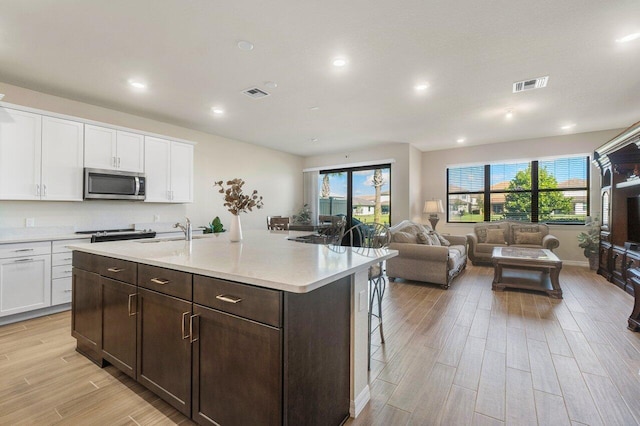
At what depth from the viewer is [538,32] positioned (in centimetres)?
251

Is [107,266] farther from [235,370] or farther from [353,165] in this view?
[353,165]

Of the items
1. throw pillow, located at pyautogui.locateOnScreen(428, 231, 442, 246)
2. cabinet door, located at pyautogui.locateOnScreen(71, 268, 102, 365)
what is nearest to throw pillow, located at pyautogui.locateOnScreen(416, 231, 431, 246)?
throw pillow, located at pyautogui.locateOnScreen(428, 231, 442, 246)

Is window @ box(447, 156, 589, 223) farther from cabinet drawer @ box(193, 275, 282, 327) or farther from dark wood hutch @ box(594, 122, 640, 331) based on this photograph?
cabinet drawer @ box(193, 275, 282, 327)

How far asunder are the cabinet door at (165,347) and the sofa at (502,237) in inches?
237

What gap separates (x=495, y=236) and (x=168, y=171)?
21.7 ft

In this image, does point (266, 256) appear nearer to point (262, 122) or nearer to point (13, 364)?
point (13, 364)

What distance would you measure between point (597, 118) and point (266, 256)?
6.19 meters

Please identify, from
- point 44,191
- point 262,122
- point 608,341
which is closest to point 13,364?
point 44,191

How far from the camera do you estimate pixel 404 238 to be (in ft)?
15.5

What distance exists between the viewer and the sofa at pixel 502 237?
585 cm

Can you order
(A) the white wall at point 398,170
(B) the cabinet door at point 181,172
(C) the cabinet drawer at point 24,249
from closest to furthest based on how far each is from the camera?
(C) the cabinet drawer at point 24,249, (B) the cabinet door at point 181,172, (A) the white wall at point 398,170

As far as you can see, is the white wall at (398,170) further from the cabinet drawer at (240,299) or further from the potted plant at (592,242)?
the cabinet drawer at (240,299)

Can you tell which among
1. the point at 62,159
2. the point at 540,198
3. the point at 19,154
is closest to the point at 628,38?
the point at 540,198

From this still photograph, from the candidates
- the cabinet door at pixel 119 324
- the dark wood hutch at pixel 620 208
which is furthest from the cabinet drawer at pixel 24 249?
the dark wood hutch at pixel 620 208
